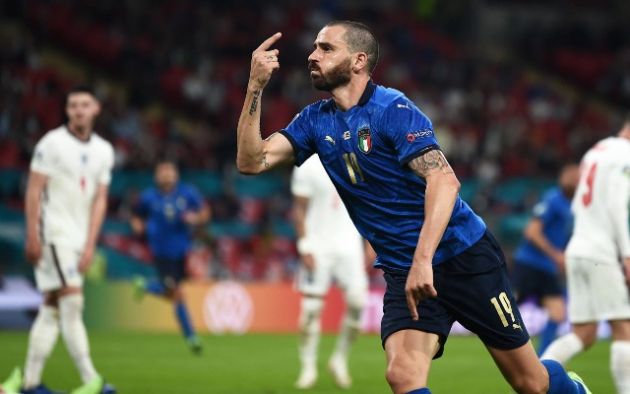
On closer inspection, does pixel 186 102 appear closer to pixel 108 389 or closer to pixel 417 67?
pixel 417 67

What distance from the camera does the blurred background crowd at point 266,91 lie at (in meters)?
20.9

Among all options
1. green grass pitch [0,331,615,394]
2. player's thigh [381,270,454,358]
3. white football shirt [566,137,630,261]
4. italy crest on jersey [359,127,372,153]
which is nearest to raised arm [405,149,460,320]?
player's thigh [381,270,454,358]

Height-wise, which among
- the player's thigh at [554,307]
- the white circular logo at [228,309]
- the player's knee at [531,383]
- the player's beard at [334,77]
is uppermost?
the player's beard at [334,77]

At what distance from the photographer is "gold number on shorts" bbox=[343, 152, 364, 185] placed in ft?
19.8

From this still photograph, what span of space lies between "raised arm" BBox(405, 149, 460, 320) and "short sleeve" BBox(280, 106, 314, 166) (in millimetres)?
725

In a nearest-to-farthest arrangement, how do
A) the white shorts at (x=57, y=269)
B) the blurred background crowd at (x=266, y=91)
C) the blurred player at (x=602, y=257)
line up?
the blurred player at (x=602, y=257), the white shorts at (x=57, y=269), the blurred background crowd at (x=266, y=91)

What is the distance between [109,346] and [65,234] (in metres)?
6.32

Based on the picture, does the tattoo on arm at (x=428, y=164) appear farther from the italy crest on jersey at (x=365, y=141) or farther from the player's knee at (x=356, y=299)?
the player's knee at (x=356, y=299)

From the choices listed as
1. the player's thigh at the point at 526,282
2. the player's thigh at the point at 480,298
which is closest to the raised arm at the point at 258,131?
the player's thigh at the point at 480,298

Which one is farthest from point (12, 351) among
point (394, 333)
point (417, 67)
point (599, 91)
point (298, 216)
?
point (599, 91)

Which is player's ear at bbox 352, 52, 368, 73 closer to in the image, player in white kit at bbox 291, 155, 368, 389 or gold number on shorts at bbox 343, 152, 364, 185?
gold number on shorts at bbox 343, 152, 364, 185

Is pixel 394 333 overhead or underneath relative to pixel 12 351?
overhead

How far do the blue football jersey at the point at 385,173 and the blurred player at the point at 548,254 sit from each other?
5834 mm

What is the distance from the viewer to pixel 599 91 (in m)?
31.5
